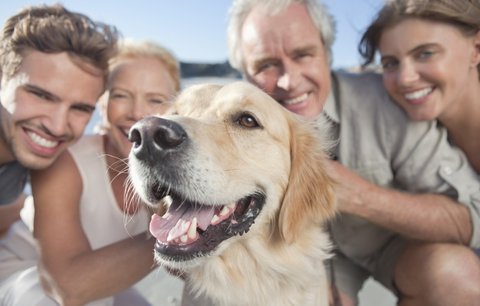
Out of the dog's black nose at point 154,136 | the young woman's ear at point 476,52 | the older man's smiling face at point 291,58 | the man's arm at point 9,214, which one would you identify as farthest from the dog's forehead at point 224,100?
the man's arm at point 9,214

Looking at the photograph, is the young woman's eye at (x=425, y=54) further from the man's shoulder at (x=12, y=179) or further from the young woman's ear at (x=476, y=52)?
the man's shoulder at (x=12, y=179)

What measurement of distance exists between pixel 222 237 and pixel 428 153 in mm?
1383

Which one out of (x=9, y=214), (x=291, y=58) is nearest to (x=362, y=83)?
(x=291, y=58)

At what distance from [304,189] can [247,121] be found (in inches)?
16.3

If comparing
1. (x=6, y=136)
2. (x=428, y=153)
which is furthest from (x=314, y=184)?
(x=6, y=136)

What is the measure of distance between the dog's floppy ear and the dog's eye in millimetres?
223

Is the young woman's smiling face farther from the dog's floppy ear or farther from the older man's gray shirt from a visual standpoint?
the dog's floppy ear

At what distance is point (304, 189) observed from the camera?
1.86 metres

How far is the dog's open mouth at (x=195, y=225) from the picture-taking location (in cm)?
156

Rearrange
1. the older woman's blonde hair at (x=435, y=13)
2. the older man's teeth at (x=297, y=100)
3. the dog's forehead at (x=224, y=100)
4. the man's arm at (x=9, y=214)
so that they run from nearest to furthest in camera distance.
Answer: the dog's forehead at (x=224, y=100), the older woman's blonde hair at (x=435, y=13), the older man's teeth at (x=297, y=100), the man's arm at (x=9, y=214)

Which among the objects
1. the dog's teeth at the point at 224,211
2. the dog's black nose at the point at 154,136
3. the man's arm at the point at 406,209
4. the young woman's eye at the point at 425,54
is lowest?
the man's arm at the point at 406,209

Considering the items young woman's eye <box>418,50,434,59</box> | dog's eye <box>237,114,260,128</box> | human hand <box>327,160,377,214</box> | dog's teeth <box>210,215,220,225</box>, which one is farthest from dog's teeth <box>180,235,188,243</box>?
young woman's eye <box>418,50,434,59</box>

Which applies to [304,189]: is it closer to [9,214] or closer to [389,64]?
[389,64]

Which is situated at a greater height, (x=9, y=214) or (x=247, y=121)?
(x=247, y=121)
